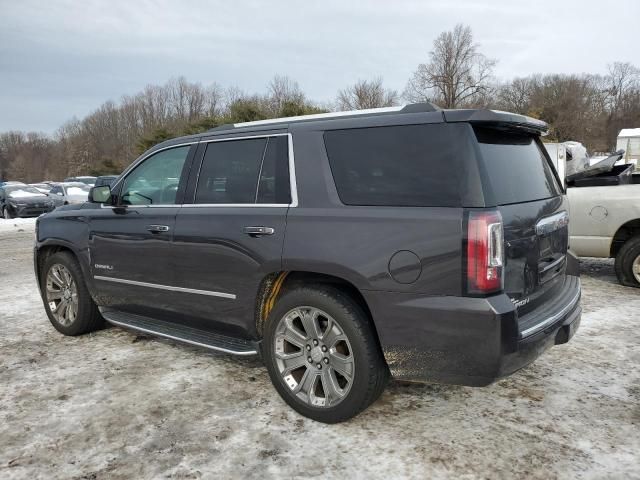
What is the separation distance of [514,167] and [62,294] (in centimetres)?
431

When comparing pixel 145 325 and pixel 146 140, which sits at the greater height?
pixel 146 140

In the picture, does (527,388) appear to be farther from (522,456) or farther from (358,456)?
(358,456)

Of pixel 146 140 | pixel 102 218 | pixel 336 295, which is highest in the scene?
pixel 146 140

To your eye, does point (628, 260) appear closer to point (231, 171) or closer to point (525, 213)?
point (525, 213)

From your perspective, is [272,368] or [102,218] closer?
[272,368]

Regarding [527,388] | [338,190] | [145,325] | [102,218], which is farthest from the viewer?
[102,218]

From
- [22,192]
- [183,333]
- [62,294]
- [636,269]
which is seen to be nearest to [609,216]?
Result: [636,269]

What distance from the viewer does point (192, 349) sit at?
444 cm

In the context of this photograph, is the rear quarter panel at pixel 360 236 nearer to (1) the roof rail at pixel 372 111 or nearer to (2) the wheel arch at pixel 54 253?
(1) the roof rail at pixel 372 111

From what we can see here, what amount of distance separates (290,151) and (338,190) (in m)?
0.51

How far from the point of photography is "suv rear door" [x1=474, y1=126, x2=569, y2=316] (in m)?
2.69

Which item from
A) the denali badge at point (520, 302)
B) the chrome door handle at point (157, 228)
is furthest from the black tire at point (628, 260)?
the chrome door handle at point (157, 228)

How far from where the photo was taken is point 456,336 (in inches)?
101

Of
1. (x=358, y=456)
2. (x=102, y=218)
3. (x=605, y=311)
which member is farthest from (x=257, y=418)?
(x=605, y=311)
